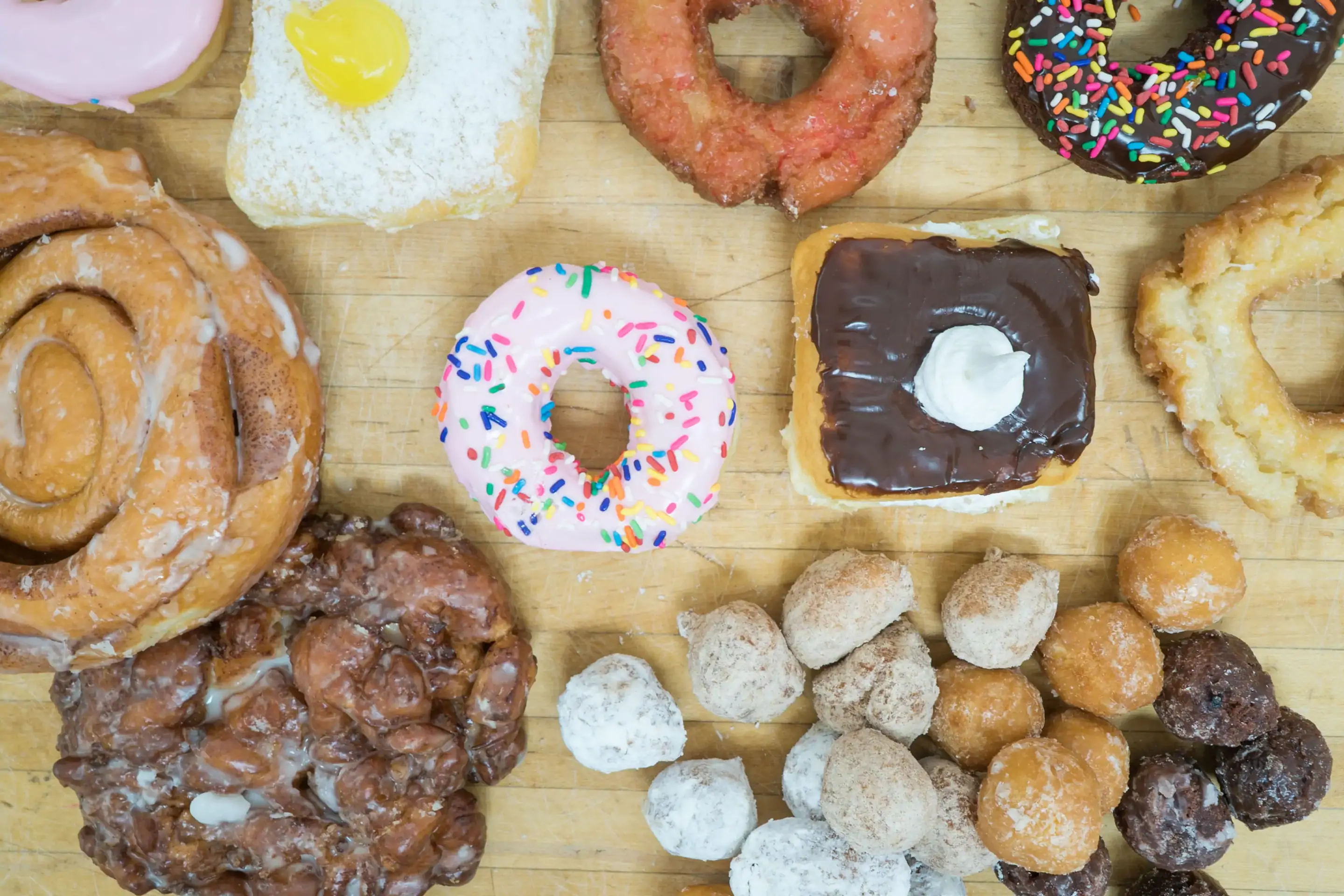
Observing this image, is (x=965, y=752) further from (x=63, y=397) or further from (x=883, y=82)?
(x=63, y=397)

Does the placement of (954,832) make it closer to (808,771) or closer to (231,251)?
(808,771)

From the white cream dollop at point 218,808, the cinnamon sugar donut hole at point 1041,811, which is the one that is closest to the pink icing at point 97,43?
the white cream dollop at point 218,808

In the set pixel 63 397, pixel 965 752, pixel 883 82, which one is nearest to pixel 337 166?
pixel 63 397

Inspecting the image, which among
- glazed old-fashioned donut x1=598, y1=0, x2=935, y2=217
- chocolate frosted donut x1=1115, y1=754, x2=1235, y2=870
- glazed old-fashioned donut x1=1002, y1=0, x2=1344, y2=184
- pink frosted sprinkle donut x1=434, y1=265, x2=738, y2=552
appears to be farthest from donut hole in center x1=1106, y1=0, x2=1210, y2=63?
chocolate frosted donut x1=1115, y1=754, x2=1235, y2=870

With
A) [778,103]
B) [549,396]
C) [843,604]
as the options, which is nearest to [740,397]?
[549,396]

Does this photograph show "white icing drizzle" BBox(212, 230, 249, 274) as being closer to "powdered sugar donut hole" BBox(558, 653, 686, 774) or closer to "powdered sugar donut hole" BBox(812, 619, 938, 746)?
"powdered sugar donut hole" BBox(558, 653, 686, 774)

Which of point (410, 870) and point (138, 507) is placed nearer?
point (138, 507)

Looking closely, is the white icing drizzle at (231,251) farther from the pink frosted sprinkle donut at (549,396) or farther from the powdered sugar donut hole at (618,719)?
the powdered sugar donut hole at (618,719)
